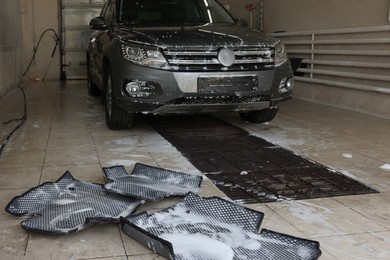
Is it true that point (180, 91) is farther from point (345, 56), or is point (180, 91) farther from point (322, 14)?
point (322, 14)

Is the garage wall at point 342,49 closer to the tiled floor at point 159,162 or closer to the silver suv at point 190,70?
the tiled floor at point 159,162

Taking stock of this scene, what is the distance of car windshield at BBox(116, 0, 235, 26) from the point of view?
4.99 metres

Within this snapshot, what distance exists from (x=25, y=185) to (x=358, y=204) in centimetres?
210

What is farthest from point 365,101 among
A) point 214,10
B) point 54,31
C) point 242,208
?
point 54,31

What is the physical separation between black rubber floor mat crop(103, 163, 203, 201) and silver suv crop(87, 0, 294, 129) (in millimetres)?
1143

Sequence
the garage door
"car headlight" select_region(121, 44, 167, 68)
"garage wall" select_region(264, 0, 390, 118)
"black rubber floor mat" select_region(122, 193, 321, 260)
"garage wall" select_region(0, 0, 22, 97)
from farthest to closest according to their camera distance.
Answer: the garage door < "garage wall" select_region(0, 0, 22, 97) < "garage wall" select_region(264, 0, 390, 118) < "car headlight" select_region(121, 44, 167, 68) < "black rubber floor mat" select_region(122, 193, 321, 260)

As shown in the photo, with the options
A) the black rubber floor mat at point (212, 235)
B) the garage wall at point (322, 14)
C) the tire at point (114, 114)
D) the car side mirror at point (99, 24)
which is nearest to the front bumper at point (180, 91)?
the tire at point (114, 114)

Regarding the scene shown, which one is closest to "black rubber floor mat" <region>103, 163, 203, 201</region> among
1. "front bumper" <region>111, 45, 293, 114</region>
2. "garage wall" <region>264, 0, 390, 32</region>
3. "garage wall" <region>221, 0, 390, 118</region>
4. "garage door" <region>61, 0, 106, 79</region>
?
"front bumper" <region>111, 45, 293, 114</region>

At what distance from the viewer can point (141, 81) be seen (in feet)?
13.5

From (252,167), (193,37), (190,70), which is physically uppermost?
(193,37)

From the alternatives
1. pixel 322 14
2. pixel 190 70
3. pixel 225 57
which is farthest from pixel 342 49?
pixel 190 70

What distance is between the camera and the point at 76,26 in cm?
1043

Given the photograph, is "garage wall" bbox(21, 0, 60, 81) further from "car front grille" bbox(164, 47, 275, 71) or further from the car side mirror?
"car front grille" bbox(164, 47, 275, 71)

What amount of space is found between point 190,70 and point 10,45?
212 inches
